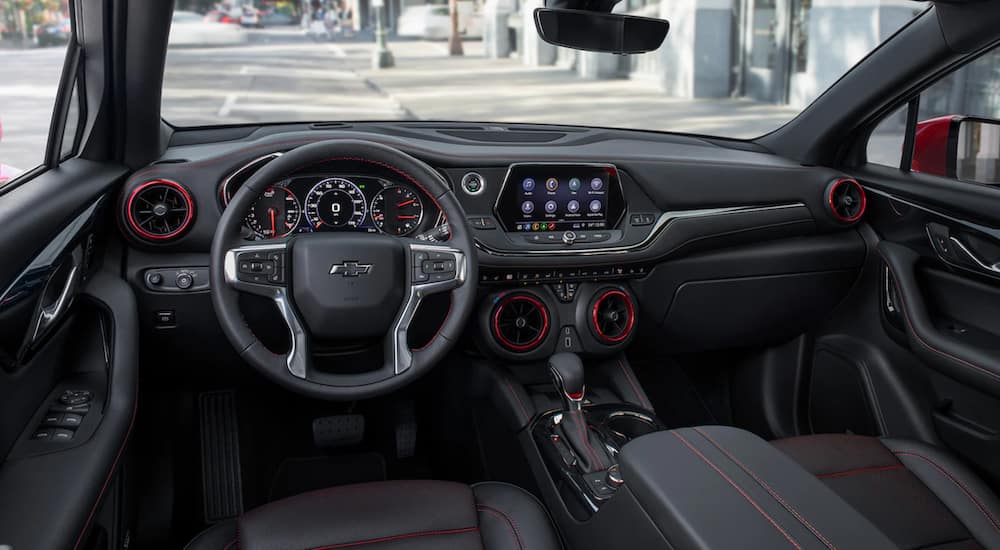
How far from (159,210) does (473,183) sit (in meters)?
0.91

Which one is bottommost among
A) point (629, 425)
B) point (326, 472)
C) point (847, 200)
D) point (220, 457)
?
point (326, 472)

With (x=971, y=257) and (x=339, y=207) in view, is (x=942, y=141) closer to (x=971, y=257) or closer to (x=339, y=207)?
(x=971, y=257)

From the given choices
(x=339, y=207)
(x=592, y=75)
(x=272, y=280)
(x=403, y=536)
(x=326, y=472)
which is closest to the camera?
(x=403, y=536)

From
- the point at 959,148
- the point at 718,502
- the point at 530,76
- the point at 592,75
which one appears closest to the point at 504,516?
the point at 718,502

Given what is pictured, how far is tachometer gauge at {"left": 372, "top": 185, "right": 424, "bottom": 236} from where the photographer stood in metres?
2.33

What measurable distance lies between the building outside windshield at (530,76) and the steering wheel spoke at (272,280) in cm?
60

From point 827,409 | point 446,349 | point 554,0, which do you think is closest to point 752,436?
point 446,349

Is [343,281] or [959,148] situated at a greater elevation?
[959,148]

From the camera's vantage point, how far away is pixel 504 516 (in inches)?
73.5

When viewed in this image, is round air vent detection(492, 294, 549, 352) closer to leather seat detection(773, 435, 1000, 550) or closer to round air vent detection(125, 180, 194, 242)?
leather seat detection(773, 435, 1000, 550)

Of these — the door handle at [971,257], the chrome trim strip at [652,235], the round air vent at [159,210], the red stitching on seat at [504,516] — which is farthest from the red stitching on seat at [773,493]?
the round air vent at [159,210]

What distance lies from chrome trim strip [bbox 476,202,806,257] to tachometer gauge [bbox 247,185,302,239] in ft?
1.94

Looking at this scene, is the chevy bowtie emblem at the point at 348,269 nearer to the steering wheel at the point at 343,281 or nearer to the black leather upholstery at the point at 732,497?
the steering wheel at the point at 343,281

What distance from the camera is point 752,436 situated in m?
1.61
